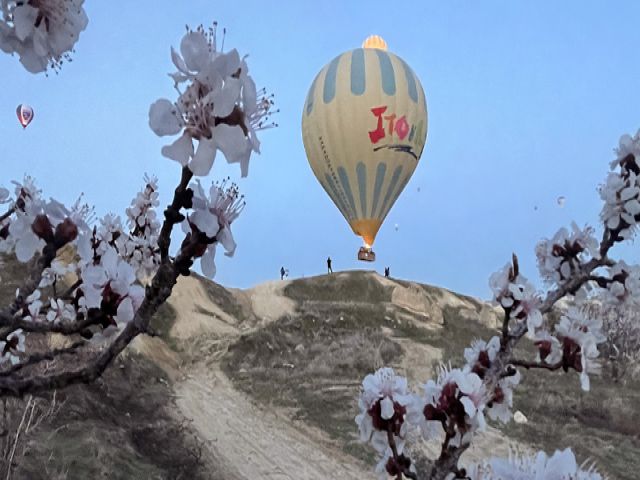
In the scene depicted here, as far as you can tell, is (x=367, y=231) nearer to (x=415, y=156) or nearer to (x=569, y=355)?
(x=415, y=156)

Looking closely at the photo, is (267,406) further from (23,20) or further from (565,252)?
(23,20)

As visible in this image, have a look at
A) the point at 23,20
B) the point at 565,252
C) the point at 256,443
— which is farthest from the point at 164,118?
the point at 256,443

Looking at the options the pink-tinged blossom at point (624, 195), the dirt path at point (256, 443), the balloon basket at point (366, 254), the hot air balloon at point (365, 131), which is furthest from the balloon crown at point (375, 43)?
the pink-tinged blossom at point (624, 195)

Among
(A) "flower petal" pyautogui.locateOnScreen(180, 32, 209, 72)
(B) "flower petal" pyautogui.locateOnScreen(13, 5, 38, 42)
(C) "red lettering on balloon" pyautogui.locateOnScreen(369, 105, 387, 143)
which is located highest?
(C) "red lettering on balloon" pyautogui.locateOnScreen(369, 105, 387, 143)

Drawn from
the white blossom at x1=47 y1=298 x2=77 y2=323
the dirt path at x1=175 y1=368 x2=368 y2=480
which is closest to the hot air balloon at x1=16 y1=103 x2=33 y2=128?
the dirt path at x1=175 y1=368 x2=368 y2=480

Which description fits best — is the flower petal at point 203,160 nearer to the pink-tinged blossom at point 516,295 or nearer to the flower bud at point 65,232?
the flower bud at point 65,232

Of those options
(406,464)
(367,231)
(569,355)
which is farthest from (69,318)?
(367,231)

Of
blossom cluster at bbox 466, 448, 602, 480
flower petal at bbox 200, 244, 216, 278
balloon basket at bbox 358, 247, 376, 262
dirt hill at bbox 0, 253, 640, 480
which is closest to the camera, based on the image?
blossom cluster at bbox 466, 448, 602, 480

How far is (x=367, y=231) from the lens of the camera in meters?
18.5

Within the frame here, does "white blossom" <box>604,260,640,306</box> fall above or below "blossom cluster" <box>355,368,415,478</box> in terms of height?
above

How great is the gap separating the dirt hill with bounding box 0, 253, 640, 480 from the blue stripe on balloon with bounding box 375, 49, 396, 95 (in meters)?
7.11

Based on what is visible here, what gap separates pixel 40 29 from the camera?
1495 millimetres

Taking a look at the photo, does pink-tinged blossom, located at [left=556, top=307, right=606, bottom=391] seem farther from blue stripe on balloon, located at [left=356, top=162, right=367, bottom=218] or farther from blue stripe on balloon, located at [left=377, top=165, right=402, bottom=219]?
blue stripe on balloon, located at [left=377, top=165, right=402, bottom=219]

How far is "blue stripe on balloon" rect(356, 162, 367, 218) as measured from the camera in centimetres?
1722
